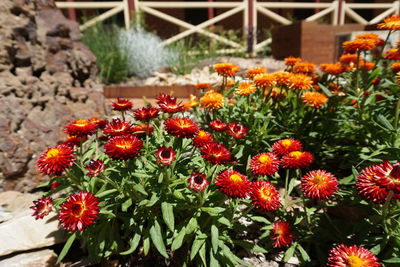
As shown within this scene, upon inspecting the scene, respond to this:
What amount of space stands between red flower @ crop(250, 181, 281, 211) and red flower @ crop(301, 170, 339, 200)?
151 mm

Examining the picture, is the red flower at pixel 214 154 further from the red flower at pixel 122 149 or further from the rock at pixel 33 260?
the rock at pixel 33 260

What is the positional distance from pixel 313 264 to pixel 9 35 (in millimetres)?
3216

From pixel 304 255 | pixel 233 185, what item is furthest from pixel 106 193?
pixel 304 255

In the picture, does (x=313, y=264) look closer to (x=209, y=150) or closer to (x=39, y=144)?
(x=209, y=150)

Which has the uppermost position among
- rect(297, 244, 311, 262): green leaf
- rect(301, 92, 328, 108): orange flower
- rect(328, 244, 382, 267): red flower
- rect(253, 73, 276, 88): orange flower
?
rect(253, 73, 276, 88): orange flower

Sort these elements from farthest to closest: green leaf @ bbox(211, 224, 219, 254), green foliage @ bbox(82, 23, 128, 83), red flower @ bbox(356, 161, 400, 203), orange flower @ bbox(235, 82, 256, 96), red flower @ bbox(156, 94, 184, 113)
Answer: green foliage @ bbox(82, 23, 128, 83), orange flower @ bbox(235, 82, 256, 96), red flower @ bbox(156, 94, 184, 113), green leaf @ bbox(211, 224, 219, 254), red flower @ bbox(356, 161, 400, 203)

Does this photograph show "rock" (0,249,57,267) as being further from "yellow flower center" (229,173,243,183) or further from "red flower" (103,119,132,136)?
"yellow flower center" (229,173,243,183)

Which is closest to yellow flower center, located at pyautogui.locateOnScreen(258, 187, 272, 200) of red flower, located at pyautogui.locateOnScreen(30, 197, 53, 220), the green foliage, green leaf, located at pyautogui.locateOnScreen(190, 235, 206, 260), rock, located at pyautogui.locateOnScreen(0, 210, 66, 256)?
green leaf, located at pyautogui.locateOnScreen(190, 235, 206, 260)

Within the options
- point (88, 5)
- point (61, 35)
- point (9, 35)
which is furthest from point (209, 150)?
point (88, 5)

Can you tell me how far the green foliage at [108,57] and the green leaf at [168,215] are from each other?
529 cm

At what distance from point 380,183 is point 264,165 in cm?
54

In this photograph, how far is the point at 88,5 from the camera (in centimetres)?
959

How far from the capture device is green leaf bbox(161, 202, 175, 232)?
1.40 metres

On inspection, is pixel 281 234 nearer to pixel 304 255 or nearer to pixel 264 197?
pixel 304 255
